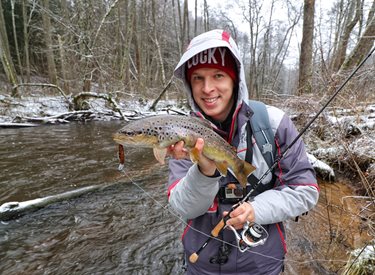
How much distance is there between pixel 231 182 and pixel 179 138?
0.51 metres

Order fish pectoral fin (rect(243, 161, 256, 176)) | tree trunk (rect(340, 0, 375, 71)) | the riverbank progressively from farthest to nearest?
tree trunk (rect(340, 0, 375, 71))
the riverbank
fish pectoral fin (rect(243, 161, 256, 176))

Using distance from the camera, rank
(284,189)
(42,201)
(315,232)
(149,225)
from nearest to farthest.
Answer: (284,189) < (315,232) < (149,225) < (42,201)

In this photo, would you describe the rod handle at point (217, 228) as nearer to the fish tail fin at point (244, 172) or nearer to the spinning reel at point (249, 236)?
the spinning reel at point (249, 236)

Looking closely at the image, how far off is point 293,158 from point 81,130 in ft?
35.0

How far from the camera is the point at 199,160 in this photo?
65.1 inches

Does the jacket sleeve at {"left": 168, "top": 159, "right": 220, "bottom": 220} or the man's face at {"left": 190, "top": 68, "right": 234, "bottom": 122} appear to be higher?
the man's face at {"left": 190, "top": 68, "right": 234, "bottom": 122}

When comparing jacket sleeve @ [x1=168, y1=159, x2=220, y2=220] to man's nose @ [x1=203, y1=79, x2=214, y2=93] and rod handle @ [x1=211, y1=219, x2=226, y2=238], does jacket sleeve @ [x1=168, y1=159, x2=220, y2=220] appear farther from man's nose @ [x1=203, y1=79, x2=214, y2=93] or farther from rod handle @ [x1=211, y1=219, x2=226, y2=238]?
man's nose @ [x1=203, y1=79, x2=214, y2=93]

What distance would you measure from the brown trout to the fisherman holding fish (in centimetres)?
5

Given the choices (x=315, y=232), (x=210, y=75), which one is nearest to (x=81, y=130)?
(x=315, y=232)

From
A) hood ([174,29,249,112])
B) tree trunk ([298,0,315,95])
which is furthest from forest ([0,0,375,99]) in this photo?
hood ([174,29,249,112])

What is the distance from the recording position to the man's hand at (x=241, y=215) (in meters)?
1.64

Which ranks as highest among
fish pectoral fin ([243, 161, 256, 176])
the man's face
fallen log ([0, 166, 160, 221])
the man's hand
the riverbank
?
the man's face

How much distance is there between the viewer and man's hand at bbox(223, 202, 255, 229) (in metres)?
1.64

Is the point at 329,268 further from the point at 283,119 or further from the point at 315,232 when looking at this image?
the point at 283,119
